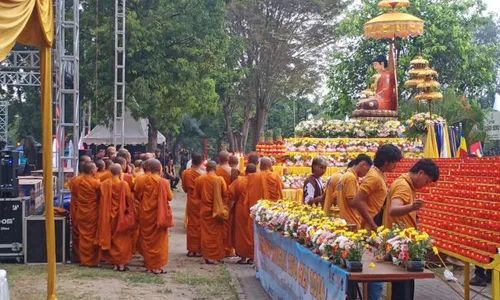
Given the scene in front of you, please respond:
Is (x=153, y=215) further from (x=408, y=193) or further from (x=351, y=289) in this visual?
(x=351, y=289)

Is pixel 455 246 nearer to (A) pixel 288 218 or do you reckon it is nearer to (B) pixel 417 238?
(A) pixel 288 218

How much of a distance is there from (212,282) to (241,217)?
2.50 meters

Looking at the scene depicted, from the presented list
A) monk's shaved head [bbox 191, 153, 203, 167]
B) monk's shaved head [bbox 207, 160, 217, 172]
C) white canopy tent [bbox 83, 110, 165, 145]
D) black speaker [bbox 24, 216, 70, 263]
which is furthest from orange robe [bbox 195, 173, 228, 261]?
white canopy tent [bbox 83, 110, 165, 145]

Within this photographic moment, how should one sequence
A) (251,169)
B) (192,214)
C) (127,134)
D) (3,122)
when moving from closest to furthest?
(251,169) < (192,214) < (3,122) < (127,134)

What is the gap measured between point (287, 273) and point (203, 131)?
161 feet

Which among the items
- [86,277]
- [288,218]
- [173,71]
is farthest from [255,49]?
[288,218]

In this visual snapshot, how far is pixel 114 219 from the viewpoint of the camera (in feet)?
42.5

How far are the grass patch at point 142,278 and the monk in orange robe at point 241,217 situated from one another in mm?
2187

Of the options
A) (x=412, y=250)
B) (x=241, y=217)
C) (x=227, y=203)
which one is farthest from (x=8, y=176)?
(x=412, y=250)

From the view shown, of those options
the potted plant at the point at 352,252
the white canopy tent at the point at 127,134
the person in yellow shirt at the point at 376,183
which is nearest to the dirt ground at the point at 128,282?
the person in yellow shirt at the point at 376,183

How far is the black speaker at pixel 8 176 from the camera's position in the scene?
13.4 metres

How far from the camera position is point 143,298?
1039cm

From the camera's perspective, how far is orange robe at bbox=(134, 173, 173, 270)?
1263 centimetres

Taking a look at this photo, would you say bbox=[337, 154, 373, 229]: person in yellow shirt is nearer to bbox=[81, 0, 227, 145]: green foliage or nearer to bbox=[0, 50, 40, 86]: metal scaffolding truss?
bbox=[0, 50, 40, 86]: metal scaffolding truss
